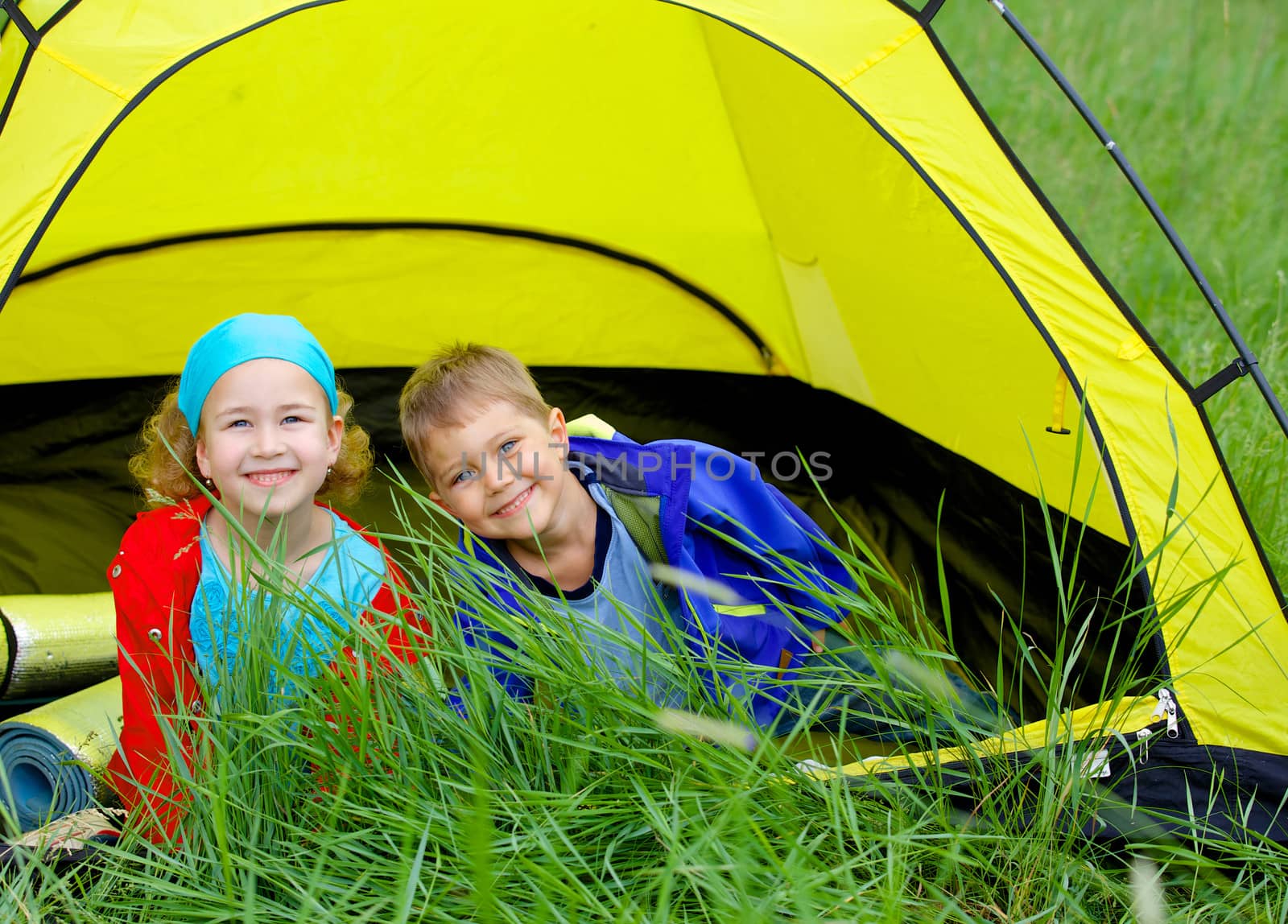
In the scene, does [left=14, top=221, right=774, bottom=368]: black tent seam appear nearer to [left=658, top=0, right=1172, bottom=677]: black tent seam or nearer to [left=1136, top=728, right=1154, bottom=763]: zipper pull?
[left=658, top=0, right=1172, bottom=677]: black tent seam

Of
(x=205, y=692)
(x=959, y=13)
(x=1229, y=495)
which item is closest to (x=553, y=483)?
(x=205, y=692)

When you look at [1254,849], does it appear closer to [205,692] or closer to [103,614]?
[205,692]

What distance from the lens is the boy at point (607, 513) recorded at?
58.5 inches

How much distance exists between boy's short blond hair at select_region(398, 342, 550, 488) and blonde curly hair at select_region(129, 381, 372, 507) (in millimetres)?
131

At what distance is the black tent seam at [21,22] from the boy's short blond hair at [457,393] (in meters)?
0.64

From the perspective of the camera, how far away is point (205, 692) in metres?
1.13

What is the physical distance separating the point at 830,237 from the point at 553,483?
873 mm

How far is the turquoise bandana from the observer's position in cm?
145

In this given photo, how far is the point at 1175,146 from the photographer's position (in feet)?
10.8

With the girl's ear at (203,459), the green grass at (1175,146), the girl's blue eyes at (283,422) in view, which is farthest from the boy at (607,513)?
the green grass at (1175,146)

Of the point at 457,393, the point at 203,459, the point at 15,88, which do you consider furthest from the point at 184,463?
the point at 15,88

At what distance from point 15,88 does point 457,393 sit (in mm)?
672

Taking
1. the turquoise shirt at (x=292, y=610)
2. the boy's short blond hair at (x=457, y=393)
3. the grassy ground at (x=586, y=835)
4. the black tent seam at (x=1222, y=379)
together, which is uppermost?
the boy's short blond hair at (x=457, y=393)

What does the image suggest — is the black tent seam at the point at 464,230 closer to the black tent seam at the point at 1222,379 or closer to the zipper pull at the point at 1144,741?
the black tent seam at the point at 1222,379
